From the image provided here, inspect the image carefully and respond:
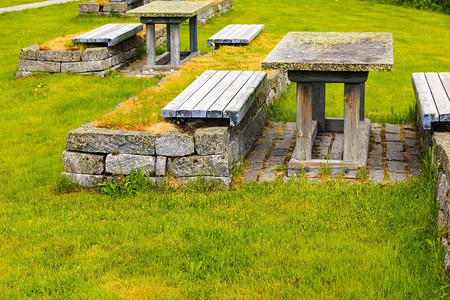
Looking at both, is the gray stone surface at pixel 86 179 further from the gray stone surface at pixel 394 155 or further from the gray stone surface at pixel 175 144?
the gray stone surface at pixel 394 155

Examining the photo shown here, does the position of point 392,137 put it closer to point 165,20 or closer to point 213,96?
point 213,96

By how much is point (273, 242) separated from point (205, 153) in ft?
4.04

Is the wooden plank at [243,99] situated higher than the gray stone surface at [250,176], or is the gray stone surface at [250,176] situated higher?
the wooden plank at [243,99]

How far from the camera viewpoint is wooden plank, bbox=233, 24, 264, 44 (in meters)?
10.2

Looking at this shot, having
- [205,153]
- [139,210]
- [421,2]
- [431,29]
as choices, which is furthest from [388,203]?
[421,2]

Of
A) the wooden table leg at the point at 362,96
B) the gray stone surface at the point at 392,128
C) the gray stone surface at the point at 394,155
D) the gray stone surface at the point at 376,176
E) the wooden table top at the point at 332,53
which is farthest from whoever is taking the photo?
the gray stone surface at the point at 392,128

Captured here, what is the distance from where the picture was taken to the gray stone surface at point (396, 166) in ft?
18.9

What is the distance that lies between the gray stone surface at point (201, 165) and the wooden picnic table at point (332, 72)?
645 millimetres

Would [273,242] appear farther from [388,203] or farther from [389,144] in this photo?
[389,144]

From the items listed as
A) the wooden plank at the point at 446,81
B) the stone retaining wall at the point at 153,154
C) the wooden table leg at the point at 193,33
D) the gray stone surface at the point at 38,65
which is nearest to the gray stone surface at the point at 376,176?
the wooden plank at the point at 446,81

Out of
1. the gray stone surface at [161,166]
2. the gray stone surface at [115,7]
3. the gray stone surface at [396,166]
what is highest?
the gray stone surface at [115,7]

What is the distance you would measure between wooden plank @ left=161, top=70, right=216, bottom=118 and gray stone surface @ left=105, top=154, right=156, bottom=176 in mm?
408

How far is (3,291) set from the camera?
13.1 ft

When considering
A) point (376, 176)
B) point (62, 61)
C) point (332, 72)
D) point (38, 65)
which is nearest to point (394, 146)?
point (376, 176)
